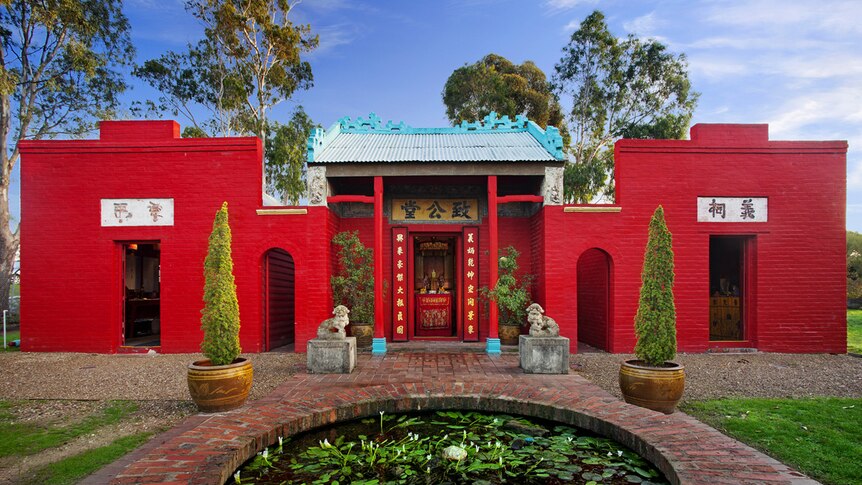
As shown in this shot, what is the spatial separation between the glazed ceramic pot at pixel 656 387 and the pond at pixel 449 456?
972 millimetres

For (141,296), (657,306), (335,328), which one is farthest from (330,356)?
(141,296)

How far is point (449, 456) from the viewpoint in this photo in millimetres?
3580

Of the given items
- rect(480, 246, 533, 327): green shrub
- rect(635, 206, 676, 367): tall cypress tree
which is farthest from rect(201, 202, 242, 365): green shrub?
rect(480, 246, 533, 327): green shrub

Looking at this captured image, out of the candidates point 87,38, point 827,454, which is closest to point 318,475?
point 827,454

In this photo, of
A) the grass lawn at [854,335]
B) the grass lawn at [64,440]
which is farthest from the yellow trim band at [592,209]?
the grass lawn at [64,440]

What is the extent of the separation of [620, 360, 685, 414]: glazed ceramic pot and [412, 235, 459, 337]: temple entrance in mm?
5573

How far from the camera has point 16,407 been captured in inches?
224

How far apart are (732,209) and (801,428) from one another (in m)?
5.75

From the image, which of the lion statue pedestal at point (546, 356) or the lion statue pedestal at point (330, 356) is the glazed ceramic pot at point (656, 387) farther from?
the lion statue pedestal at point (330, 356)

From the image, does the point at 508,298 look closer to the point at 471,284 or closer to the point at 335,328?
the point at 471,284

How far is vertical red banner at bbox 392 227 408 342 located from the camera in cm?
983

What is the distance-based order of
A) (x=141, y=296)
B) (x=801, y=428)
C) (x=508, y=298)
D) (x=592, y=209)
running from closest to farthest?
(x=801, y=428) → (x=508, y=298) → (x=592, y=209) → (x=141, y=296)

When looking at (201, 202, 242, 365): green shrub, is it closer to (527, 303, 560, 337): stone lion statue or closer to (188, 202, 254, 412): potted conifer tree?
(188, 202, 254, 412): potted conifer tree

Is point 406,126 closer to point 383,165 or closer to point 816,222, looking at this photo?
point 383,165
